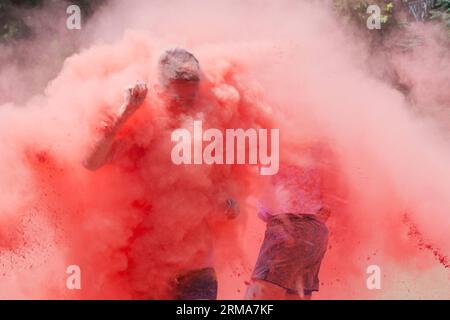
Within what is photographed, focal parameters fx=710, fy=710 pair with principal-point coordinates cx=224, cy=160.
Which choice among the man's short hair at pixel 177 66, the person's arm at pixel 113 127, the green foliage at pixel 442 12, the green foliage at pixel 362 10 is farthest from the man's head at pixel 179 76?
the green foliage at pixel 442 12

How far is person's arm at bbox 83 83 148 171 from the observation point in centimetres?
310

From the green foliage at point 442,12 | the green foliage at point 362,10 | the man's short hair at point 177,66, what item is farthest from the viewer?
the green foliage at point 442,12

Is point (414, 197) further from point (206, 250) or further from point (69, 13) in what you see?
point (69, 13)

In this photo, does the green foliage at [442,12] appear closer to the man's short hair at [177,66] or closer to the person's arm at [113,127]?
the man's short hair at [177,66]

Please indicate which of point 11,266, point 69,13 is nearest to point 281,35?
point 11,266

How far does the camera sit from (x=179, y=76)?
3285 mm

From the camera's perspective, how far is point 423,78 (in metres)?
7.01

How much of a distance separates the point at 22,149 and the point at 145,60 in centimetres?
74

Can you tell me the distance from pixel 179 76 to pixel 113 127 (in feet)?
1.30

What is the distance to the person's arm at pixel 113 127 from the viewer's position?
3.10 metres

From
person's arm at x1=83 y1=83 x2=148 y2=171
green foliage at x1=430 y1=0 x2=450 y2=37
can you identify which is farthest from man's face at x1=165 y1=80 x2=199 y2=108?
green foliage at x1=430 y1=0 x2=450 y2=37

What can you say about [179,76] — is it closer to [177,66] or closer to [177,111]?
[177,66]

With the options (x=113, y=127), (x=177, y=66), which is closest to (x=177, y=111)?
(x=177, y=66)

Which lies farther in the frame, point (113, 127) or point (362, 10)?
point (362, 10)
